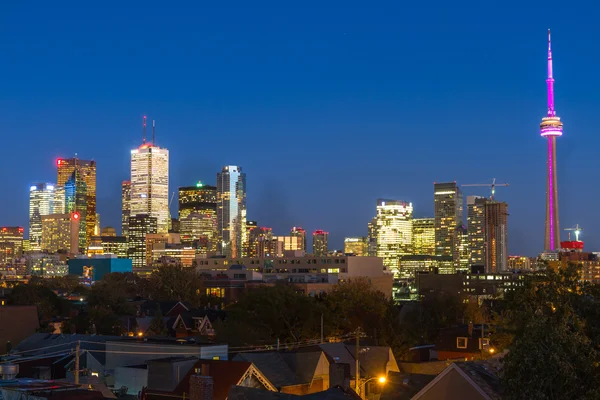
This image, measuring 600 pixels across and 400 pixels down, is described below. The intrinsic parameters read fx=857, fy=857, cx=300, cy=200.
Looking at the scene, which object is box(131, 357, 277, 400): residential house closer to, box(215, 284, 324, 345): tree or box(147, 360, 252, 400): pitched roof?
box(147, 360, 252, 400): pitched roof

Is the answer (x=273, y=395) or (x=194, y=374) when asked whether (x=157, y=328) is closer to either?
(x=194, y=374)

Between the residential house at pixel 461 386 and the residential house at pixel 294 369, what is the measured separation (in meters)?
13.6

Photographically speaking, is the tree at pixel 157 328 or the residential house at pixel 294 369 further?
the tree at pixel 157 328

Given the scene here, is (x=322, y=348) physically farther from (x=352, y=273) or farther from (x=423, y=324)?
(x=352, y=273)

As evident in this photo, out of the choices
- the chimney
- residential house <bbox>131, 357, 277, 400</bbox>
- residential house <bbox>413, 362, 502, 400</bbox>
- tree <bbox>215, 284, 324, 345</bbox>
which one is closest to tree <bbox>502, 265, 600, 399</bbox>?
residential house <bbox>413, 362, 502, 400</bbox>

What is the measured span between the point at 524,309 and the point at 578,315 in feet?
8.29

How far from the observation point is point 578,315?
25.7 metres

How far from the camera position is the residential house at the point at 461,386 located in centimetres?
3105

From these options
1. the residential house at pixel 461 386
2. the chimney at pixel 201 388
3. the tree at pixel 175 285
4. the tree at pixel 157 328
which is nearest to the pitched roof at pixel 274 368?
the chimney at pixel 201 388

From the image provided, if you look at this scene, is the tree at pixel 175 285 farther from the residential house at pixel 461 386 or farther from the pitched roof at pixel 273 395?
the residential house at pixel 461 386

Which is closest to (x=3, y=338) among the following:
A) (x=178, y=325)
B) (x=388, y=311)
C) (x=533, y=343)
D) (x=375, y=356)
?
(x=178, y=325)

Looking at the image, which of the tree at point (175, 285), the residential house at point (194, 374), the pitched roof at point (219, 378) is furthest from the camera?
the tree at point (175, 285)

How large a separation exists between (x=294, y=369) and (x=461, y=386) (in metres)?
18.1

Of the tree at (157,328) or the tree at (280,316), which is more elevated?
the tree at (280,316)
